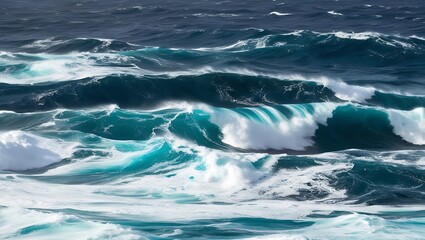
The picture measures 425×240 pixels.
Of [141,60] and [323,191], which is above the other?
[141,60]

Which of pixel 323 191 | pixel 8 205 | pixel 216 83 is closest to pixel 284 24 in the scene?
pixel 216 83

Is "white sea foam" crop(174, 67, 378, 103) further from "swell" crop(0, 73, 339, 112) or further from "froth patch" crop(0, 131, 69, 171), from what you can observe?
"froth patch" crop(0, 131, 69, 171)

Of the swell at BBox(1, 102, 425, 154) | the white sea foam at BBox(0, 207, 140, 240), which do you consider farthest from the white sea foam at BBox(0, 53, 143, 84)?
the white sea foam at BBox(0, 207, 140, 240)

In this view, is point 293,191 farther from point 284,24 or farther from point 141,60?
point 284,24

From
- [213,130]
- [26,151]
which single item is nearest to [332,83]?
[213,130]

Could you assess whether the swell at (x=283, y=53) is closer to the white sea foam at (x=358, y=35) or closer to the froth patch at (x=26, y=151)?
the white sea foam at (x=358, y=35)

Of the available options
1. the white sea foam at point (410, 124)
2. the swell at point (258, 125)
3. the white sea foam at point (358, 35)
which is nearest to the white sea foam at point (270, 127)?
the swell at point (258, 125)

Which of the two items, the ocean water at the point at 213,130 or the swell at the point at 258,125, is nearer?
the ocean water at the point at 213,130
